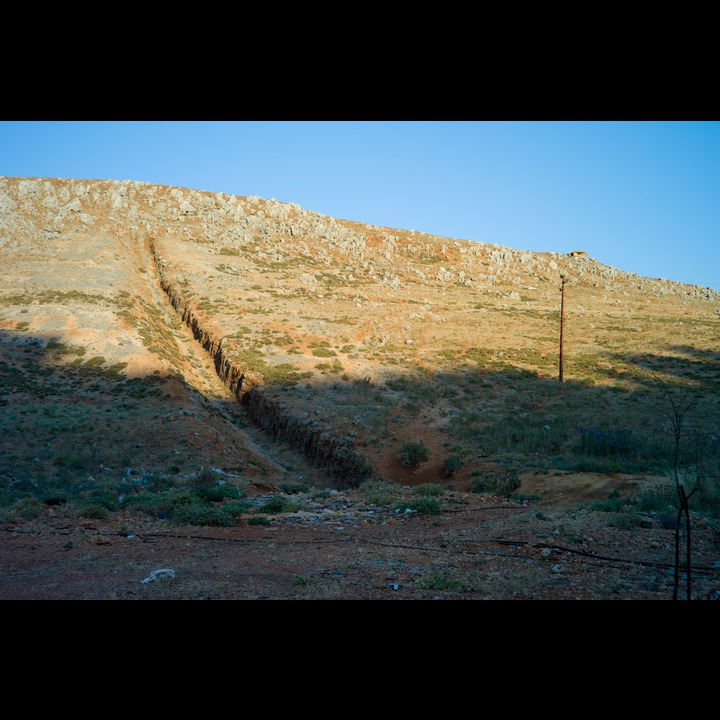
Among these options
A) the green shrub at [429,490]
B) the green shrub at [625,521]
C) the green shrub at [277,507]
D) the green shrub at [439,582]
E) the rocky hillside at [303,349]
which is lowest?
the green shrub at [277,507]

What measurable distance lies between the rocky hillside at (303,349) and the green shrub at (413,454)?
130 millimetres

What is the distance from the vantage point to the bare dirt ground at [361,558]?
20.7 feet

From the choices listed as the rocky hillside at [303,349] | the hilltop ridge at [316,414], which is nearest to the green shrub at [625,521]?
the hilltop ridge at [316,414]

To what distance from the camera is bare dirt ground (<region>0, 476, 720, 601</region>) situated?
6.32 m

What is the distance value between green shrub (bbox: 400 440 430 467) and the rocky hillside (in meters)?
0.13

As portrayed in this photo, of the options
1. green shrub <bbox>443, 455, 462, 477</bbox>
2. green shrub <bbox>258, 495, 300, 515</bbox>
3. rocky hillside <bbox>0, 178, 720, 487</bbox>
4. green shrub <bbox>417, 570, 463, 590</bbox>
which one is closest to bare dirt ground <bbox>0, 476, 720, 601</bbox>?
green shrub <bbox>417, 570, 463, 590</bbox>

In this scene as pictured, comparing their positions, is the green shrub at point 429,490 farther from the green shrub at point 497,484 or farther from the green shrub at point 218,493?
the green shrub at point 218,493

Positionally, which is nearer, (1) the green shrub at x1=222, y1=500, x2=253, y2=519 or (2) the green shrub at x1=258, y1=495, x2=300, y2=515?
(1) the green shrub at x1=222, y1=500, x2=253, y2=519

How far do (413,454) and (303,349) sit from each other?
14.3 meters

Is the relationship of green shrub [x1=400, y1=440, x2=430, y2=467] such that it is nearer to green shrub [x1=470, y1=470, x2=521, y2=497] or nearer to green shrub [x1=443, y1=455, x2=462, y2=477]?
green shrub [x1=443, y1=455, x2=462, y2=477]

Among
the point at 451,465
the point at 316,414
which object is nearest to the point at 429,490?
the point at 451,465
